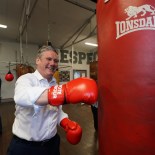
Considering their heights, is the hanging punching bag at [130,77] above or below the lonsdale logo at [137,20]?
below

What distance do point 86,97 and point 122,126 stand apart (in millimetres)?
250

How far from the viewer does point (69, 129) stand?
141cm

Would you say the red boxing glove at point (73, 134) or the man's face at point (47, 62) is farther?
the red boxing glove at point (73, 134)

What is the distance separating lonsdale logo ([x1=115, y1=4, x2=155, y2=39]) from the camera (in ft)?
2.68

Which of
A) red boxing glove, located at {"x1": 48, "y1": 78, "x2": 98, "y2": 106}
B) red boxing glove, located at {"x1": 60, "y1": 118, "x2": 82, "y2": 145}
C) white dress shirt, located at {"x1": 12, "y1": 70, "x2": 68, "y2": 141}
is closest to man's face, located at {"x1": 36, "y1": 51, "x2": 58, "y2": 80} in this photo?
white dress shirt, located at {"x1": 12, "y1": 70, "x2": 68, "y2": 141}

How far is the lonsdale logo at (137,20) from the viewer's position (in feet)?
2.68

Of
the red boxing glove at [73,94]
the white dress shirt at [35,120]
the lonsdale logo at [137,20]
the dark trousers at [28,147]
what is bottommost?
the dark trousers at [28,147]

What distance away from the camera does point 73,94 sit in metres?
0.89

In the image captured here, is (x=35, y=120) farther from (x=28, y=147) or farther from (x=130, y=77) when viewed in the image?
(x=130, y=77)

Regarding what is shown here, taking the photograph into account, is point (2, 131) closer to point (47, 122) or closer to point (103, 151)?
point (47, 122)

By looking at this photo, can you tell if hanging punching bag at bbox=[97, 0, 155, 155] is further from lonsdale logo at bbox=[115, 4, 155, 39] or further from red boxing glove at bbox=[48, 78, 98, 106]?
red boxing glove at bbox=[48, 78, 98, 106]

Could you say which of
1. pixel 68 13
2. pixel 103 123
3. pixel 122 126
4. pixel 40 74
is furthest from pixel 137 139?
pixel 68 13

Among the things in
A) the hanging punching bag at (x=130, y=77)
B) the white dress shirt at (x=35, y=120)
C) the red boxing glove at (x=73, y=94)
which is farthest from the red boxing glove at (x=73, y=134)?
the red boxing glove at (x=73, y=94)

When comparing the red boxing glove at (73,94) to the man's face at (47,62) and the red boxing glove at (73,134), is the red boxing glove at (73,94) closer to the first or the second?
the man's face at (47,62)
